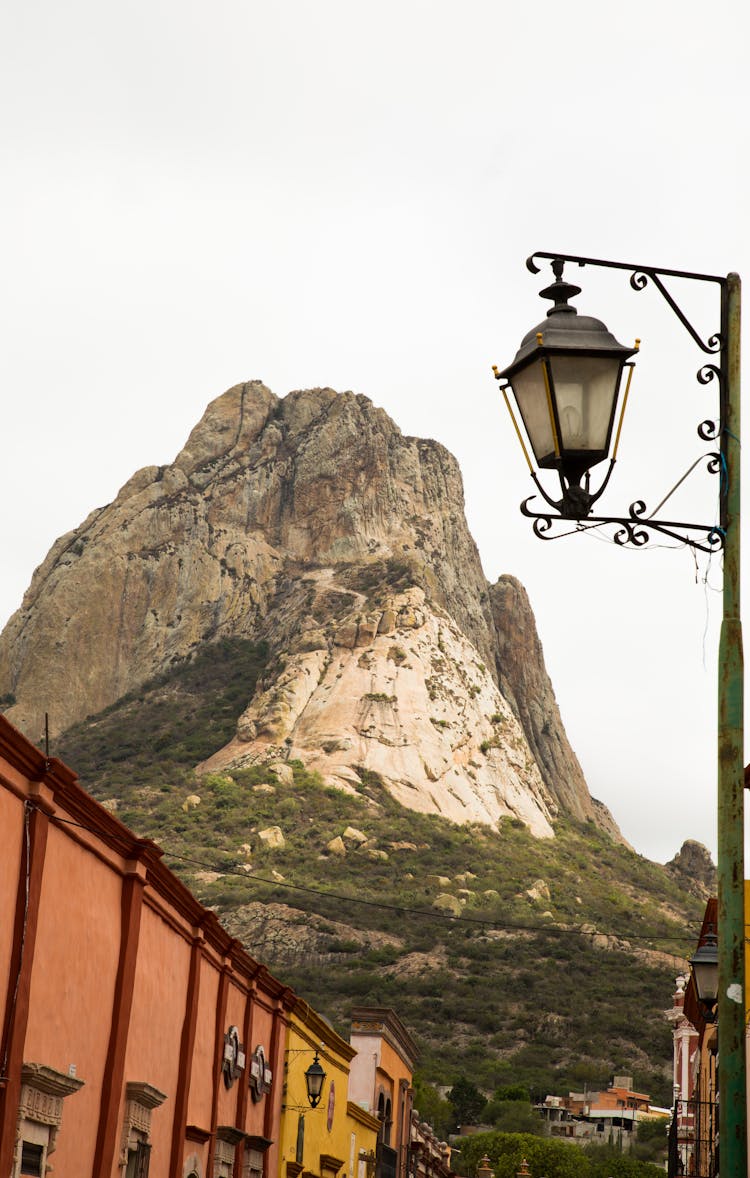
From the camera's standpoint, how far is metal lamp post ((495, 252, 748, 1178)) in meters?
5.51

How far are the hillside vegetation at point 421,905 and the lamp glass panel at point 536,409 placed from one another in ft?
221

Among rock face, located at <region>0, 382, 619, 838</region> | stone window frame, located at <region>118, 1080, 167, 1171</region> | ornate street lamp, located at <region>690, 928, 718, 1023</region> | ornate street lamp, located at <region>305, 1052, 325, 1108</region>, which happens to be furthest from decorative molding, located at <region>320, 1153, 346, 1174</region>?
rock face, located at <region>0, 382, 619, 838</region>

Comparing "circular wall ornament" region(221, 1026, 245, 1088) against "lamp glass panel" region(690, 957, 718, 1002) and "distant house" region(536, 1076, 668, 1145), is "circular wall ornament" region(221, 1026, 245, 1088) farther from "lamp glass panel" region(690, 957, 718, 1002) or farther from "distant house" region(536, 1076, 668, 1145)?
"distant house" region(536, 1076, 668, 1145)

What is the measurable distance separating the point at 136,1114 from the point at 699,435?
11093 millimetres

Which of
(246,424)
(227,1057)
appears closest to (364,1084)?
(227,1057)

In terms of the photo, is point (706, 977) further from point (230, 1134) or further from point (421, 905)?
point (421, 905)

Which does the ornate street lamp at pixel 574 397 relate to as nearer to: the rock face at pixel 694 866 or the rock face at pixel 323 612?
the rock face at pixel 323 612

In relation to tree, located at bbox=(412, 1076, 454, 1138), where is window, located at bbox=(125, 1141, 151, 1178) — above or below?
below

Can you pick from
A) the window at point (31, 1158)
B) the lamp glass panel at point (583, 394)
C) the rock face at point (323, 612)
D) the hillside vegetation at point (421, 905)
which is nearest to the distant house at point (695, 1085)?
the window at point (31, 1158)

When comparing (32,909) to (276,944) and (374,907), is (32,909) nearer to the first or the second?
(276,944)

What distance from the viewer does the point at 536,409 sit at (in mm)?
5910

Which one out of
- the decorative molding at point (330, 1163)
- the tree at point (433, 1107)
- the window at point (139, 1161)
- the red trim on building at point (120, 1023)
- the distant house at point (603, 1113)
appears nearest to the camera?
the red trim on building at point (120, 1023)

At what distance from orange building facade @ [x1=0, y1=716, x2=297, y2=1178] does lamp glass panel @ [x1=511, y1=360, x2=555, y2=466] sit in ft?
19.0

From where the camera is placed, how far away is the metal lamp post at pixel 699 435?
5.51 meters
